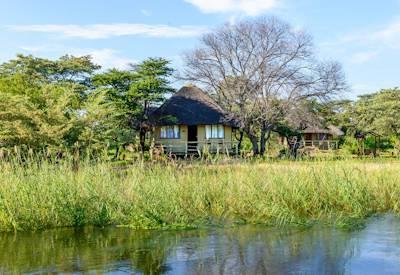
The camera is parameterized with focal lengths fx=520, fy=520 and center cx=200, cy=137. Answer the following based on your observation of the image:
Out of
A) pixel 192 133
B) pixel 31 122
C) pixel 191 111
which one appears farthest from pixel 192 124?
pixel 31 122

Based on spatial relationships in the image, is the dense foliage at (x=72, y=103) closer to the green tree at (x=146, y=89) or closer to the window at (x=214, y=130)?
the green tree at (x=146, y=89)

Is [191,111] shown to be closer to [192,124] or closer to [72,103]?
[192,124]

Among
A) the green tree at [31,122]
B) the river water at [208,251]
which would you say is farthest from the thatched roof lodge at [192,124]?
the river water at [208,251]

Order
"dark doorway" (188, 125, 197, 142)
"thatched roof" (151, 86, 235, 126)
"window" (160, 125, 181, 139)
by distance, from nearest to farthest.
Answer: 1. "thatched roof" (151, 86, 235, 126)
2. "window" (160, 125, 181, 139)
3. "dark doorway" (188, 125, 197, 142)

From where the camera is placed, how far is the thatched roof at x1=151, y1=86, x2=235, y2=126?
30.8 meters

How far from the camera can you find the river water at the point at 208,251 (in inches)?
226

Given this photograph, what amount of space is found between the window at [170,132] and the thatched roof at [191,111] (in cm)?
91

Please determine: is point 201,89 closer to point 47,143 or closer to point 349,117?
point 349,117

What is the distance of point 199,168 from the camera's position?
9.25m

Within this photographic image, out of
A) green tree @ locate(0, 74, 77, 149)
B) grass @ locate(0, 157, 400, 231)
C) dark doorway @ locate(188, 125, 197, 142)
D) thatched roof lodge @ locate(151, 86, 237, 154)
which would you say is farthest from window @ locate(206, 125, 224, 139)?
grass @ locate(0, 157, 400, 231)

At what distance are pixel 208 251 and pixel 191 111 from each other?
2595cm

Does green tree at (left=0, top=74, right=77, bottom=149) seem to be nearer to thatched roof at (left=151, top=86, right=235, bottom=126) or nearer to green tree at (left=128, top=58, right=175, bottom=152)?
green tree at (left=128, top=58, right=175, bottom=152)

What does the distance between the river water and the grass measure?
0.93 ft

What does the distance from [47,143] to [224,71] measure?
1773 centimetres
